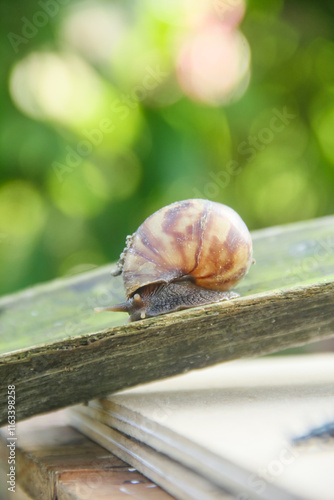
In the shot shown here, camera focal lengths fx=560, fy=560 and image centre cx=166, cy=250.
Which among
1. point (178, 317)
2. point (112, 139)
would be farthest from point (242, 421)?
point (112, 139)

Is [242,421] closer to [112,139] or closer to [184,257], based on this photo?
[184,257]

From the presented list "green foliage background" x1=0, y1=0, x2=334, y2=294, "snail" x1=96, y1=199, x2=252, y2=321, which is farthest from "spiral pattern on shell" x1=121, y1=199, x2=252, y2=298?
"green foliage background" x1=0, y1=0, x2=334, y2=294

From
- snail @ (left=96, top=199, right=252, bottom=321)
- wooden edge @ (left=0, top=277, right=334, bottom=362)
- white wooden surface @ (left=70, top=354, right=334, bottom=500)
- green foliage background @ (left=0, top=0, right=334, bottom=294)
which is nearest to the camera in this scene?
white wooden surface @ (left=70, top=354, right=334, bottom=500)

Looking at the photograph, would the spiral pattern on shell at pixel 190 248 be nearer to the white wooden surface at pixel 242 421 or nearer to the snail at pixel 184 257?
the snail at pixel 184 257

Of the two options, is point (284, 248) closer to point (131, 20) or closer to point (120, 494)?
point (120, 494)

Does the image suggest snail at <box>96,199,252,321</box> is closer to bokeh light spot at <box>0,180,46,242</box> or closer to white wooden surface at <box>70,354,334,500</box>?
white wooden surface at <box>70,354,334,500</box>

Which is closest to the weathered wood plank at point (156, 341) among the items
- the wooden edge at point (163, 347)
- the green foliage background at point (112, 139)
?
the wooden edge at point (163, 347)

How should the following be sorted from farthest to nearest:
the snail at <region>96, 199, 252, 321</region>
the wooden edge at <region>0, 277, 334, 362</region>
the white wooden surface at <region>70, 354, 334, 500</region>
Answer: the snail at <region>96, 199, 252, 321</region>, the wooden edge at <region>0, 277, 334, 362</region>, the white wooden surface at <region>70, 354, 334, 500</region>
